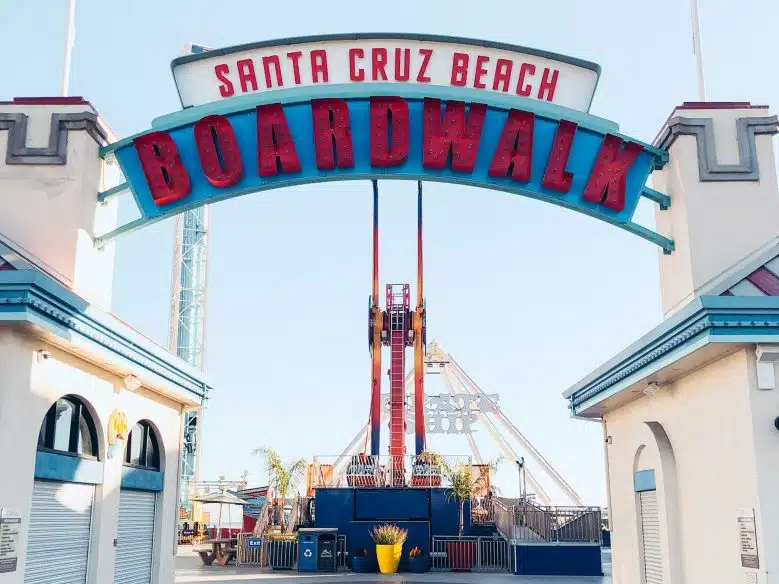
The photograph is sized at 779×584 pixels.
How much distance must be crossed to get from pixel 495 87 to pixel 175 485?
838 centimetres

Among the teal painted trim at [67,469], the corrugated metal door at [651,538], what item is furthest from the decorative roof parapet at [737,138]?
the teal painted trim at [67,469]

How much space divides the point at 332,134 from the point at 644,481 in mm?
7048

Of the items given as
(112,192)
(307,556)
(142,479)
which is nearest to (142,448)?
(142,479)

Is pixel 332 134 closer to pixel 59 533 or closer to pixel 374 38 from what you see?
pixel 374 38

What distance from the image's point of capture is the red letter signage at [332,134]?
12.4m

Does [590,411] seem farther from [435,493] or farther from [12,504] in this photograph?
[435,493]

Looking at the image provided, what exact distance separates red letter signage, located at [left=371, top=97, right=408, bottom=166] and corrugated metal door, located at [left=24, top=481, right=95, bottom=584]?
6062 mm

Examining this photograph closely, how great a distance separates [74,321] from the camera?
9.79 m

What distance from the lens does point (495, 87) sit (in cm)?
1273

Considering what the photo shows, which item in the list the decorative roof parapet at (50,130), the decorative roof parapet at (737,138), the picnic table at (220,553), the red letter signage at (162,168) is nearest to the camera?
the decorative roof parapet at (50,130)

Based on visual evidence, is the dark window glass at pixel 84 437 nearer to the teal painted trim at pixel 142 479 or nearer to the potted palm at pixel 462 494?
the teal painted trim at pixel 142 479

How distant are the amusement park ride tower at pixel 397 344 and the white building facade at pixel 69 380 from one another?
96.2ft

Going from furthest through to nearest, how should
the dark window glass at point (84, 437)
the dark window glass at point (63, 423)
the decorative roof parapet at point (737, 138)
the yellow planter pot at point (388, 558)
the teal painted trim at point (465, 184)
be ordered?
the yellow planter pot at point (388, 558)
the teal painted trim at point (465, 184)
the decorative roof parapet at point (737, 138)
the dark window glass at point (84, 437)
the dark window glass at point (63, 423)

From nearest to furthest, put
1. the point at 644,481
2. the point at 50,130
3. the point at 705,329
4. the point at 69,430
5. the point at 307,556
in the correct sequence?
the point at 705,329, the point at 69,430, the point at 50,130, the point at 644,481, the point at 307,556
